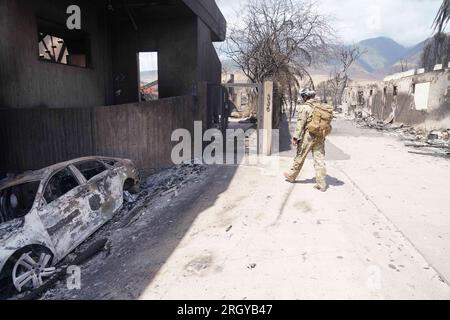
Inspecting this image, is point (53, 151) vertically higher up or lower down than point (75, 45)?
lower down

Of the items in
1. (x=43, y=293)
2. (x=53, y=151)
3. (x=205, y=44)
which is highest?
(x=205, y=44)

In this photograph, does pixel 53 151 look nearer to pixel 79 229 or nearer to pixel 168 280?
pixel 79 229

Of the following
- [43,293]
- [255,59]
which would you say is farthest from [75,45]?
[43,293]

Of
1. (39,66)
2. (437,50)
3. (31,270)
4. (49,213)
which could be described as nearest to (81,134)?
(39,66)

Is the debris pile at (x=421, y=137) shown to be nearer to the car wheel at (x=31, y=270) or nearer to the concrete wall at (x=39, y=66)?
the concrete wall at (x=39, y=66)

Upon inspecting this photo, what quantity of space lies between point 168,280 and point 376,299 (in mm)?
2216

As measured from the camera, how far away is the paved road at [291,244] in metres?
3.61

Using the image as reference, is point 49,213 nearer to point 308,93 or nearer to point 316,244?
point 316,244

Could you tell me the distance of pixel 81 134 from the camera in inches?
316

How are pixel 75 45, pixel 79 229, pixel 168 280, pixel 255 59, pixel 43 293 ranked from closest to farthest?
1. pixel 168 280
2. pixel 43 293
3. pixel 79 229
4. pixel 75 45
5. pixel 255 59

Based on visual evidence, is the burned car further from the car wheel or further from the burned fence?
the burned fence

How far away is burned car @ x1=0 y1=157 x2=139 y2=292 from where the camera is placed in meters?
4.45

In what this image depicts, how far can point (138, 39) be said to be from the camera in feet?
36.9
